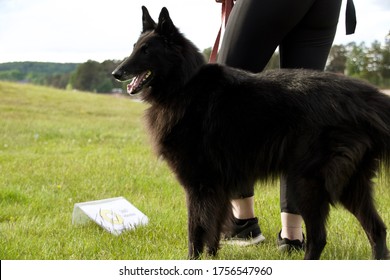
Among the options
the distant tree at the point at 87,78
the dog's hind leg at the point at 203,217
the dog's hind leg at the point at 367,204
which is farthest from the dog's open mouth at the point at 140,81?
the distant tree at the point at 87,78

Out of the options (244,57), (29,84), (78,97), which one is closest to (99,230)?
(244,57)

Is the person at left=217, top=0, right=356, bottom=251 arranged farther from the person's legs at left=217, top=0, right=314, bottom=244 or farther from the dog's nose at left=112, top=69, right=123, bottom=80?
the dog's nose at left=112, top=69, right=123, bottom=80

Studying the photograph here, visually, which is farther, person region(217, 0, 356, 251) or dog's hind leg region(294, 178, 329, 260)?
person region(217, 0, 356, 251)

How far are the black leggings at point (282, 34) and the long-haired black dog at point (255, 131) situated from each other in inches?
10.2

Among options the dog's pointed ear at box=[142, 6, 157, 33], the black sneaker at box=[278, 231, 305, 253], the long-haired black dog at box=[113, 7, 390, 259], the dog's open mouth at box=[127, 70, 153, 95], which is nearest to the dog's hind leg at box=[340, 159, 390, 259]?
the long-haired black dog at box=[113, 7, 390, 259]

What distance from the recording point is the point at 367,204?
2.97m

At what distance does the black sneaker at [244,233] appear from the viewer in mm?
3689

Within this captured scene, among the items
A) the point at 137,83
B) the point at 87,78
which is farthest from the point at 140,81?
the point at 87,78

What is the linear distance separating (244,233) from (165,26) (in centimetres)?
175

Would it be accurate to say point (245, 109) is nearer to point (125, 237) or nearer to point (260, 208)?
point (125, 237)

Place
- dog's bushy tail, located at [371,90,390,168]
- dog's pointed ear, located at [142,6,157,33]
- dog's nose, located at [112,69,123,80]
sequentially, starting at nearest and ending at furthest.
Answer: dog's bushy tail, located at [371,90,390,168] → dog's nose, located at [112,69,123,80] → dog's pointed ear, located at [142,6,157,33]

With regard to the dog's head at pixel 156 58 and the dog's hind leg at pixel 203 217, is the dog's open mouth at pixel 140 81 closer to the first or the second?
the dog's head at pixel 156 58

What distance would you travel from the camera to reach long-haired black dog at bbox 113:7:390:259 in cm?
281
